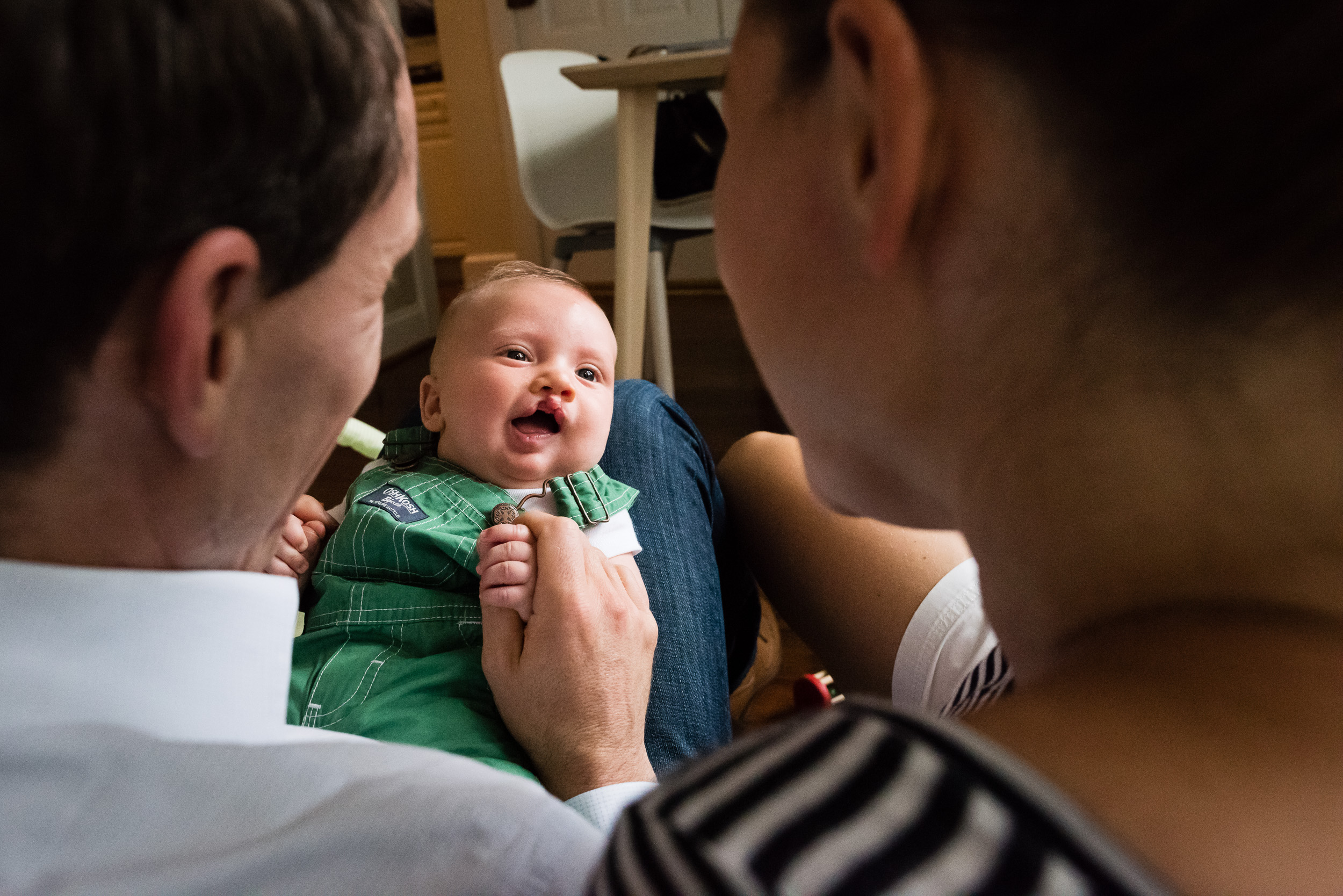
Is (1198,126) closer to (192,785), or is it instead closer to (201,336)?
(201,336)

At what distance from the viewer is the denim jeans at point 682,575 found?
3.11 feet

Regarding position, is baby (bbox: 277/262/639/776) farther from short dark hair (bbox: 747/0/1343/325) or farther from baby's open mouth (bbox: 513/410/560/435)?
short dark hair (bbox: 747/0/1343/325)

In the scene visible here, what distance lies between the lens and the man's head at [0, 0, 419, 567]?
0.34 metres

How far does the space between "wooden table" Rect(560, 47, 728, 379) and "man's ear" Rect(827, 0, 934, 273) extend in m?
1.80

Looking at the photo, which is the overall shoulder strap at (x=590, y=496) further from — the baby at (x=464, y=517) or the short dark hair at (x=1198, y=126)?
the short dark hair at (x=1198, y=126)

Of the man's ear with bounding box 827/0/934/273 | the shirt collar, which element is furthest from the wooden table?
the man's ear with bounding box 827/0/934/273

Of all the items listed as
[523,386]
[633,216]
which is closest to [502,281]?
[523,386]

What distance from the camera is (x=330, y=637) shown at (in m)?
0.99

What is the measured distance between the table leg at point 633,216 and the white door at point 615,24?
2062mm

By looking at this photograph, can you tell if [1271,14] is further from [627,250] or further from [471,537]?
[627,250]

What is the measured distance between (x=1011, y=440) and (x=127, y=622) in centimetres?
45

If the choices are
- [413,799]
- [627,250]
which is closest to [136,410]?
[413,799]

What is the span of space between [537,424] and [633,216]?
55.0 inches

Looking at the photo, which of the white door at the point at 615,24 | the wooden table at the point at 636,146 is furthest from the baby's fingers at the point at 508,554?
the white door at the point at 615,24
